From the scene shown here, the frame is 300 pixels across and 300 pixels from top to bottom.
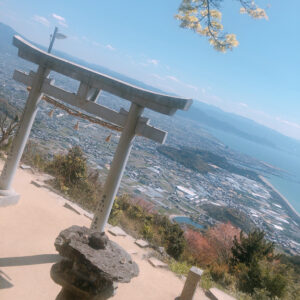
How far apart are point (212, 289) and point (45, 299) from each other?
3.21 metres

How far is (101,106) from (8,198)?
2713mm

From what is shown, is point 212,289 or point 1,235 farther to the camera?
point 212,289

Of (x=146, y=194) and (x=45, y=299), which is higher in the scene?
(x=45, y=299)

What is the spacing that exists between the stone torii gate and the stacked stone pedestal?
6.30 feet

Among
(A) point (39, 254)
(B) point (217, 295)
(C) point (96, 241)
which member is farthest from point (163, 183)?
(C) point (96, 241)

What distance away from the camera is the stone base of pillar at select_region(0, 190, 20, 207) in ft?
16.5

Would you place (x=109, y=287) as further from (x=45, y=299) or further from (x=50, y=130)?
(x=50, y=130)

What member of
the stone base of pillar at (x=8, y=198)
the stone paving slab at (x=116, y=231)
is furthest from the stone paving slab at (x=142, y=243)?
the stone base of pillar at (x=8, y=198)

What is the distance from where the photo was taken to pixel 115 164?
4.27m

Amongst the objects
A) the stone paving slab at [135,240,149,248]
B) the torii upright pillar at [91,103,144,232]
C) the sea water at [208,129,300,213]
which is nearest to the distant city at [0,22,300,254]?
the stone paving slab at [135,240,149,248]

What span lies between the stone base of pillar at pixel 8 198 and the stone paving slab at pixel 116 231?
215 centimetres

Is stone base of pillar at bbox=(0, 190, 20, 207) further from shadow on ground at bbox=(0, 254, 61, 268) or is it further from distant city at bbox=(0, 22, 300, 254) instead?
distant city at bbox=(0, 22, 300, 254)

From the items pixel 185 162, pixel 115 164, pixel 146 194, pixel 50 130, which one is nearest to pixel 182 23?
pixel 115 164

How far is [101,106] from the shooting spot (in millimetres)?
4316
